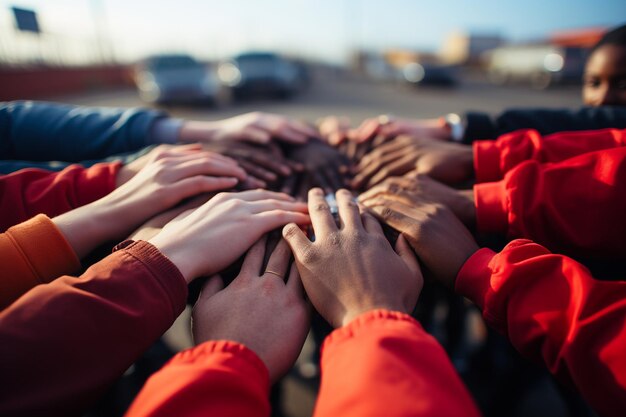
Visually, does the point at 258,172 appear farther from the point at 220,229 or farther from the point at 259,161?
the point at 220,229

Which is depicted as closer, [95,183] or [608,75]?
[95,183]

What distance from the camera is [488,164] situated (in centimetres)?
102

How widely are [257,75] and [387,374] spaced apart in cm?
846

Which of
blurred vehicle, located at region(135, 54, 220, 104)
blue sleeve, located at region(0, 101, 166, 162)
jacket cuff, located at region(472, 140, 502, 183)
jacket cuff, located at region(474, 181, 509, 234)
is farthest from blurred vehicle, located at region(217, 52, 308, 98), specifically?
jacket cuff, located at region(474, 181, 509, 234)

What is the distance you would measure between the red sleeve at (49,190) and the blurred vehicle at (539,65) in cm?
1190

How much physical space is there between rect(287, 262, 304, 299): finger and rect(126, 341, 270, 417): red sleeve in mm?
181

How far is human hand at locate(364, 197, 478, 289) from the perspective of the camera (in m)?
0.72

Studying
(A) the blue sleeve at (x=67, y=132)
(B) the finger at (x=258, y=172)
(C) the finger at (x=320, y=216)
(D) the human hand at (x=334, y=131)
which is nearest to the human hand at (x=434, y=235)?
(C) the finger at (x=320, y=216)

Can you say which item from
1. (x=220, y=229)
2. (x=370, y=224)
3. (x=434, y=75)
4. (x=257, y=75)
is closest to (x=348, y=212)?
(x=370, y=224)

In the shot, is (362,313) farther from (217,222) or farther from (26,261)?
(26,261)

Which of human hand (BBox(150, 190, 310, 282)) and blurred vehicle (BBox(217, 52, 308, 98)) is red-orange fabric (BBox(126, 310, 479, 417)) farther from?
blurred vehicle (BBox(217, 52, 308, 98))

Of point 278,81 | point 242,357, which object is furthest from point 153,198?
point 278,81

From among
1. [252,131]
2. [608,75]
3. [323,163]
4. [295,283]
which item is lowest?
[295,283]

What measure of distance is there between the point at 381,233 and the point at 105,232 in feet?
2.09
